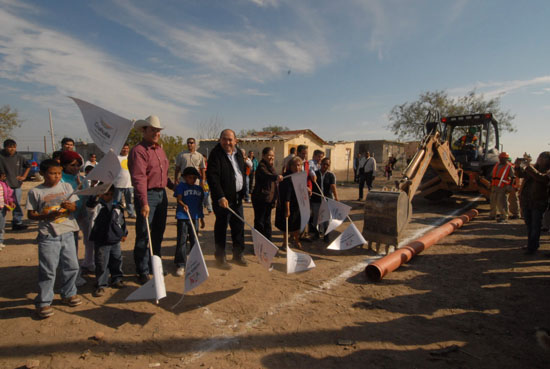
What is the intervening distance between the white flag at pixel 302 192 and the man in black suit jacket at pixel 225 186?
3.66 feet

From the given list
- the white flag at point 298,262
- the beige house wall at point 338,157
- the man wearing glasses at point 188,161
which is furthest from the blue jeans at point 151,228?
the beige house wall at point 338,157

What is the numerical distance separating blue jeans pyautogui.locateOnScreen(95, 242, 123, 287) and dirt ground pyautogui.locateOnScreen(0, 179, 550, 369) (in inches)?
8.7

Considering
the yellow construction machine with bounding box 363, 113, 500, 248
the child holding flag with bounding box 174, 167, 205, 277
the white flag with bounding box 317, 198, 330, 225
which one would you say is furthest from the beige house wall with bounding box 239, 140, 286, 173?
the child holding flag with bounding box 174, 167, 205, 277

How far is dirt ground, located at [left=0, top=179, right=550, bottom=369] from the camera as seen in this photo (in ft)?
7.91

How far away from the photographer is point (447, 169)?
808 cm

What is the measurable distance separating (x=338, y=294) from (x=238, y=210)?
1833mm

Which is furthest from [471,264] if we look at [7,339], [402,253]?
[7,339]

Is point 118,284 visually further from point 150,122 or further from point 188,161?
point 188,161

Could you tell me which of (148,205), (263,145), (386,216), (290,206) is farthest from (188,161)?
(263,145)

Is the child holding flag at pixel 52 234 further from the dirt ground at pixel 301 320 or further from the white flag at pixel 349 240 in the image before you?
the white flag at pixel 349 240

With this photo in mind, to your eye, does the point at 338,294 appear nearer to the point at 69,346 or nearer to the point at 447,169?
the point at 69,346

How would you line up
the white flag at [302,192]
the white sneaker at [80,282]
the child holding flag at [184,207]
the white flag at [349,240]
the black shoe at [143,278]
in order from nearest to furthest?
the white sneaker at [80,282], the black shoe at [143,278], the child holding flag at [184,207], the white flag at [349,240], the white flag at [302,192]

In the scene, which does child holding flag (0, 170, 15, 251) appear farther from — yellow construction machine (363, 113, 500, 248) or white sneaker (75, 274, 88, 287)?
yellow construction machine (363, 113, 500, 248)

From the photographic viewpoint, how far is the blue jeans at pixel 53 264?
115 inches
